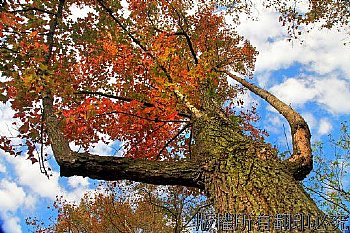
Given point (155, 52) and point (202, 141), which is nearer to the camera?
point (202, 141)

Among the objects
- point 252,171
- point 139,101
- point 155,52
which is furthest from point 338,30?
point 252,171

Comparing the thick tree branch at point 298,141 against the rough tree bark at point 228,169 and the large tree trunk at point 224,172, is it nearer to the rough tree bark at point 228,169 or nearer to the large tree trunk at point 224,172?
the rough tree bark at point 228,169

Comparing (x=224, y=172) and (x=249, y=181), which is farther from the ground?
(x=224, y=172)

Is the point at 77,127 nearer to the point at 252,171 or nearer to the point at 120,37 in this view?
the point at 120,37

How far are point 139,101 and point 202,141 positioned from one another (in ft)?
10.6

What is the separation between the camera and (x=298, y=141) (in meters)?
5.46

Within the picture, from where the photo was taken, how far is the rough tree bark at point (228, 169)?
373 cm

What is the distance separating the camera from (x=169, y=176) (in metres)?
4.75

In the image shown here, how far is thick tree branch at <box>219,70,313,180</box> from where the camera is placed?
16.1ft

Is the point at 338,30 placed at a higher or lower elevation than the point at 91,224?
higher

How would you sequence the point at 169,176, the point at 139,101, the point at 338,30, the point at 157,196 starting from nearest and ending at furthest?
the point at 169,176, the point at 139,101, the point at 338,30, the point at 157,196

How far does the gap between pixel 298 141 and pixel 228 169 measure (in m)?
1.70

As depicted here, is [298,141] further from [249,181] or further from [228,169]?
[249,181]

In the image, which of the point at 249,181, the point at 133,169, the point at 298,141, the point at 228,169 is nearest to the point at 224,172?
the point at 228,169
